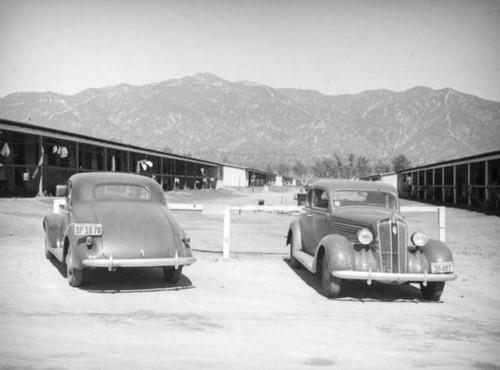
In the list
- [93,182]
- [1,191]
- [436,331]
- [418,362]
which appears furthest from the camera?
[1,191]

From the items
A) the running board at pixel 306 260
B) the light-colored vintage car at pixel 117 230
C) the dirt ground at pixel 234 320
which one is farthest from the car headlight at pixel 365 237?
the light-colored vintage car at pixel 117 230

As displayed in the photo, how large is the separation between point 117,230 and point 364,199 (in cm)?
399

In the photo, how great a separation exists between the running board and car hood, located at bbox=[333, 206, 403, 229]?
0.80m

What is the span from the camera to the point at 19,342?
4.05 metres

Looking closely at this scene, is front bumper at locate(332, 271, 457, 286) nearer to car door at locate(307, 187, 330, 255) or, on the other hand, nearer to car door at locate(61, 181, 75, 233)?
car door at locate(307, 187, 330, 255)

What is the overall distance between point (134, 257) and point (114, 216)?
0.77 m

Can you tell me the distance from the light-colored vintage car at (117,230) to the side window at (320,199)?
246 cm

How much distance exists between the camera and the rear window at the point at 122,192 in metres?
7.14

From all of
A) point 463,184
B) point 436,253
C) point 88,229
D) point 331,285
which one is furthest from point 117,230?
point 463,184

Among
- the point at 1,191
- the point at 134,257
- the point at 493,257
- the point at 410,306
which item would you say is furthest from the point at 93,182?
the point at 1,191

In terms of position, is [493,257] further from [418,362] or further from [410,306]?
[418,362]


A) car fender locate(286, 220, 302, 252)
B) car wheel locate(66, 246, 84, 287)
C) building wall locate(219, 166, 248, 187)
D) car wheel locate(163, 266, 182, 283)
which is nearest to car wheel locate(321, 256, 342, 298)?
car fender locate(286, 220, 302, 252)

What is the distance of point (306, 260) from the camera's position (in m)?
7.39

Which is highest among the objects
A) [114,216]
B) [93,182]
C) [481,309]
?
[93,182]
